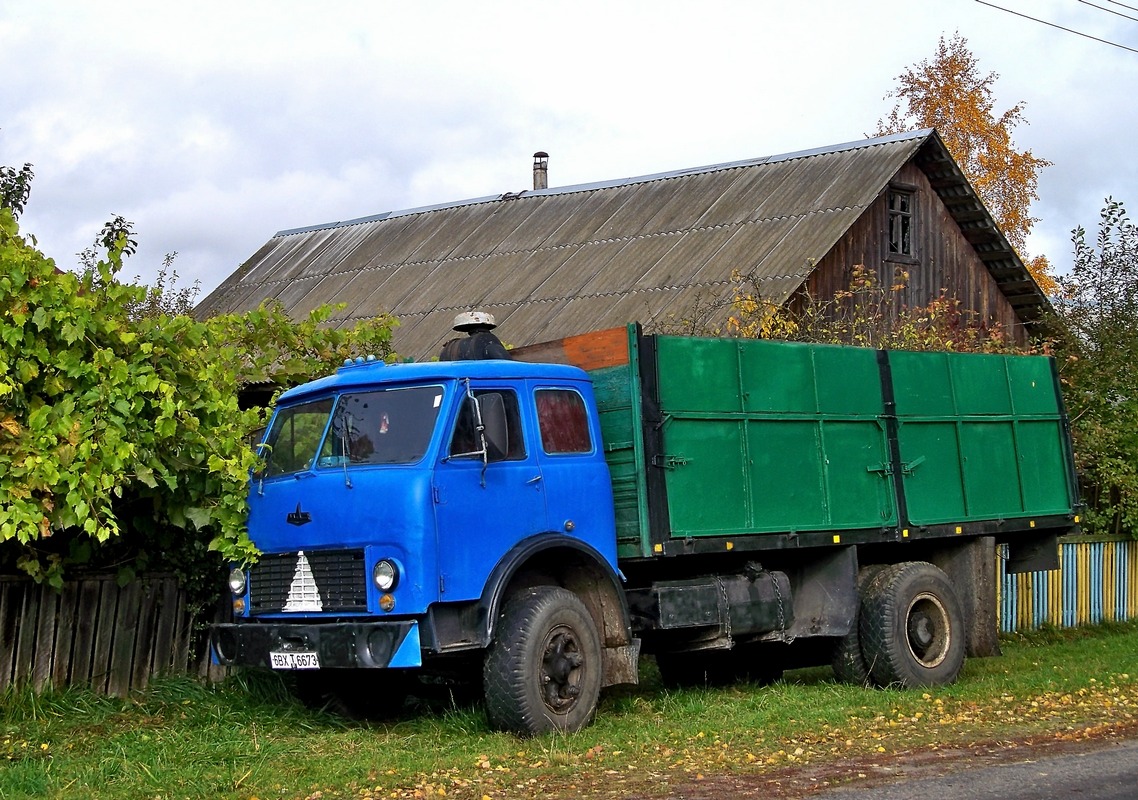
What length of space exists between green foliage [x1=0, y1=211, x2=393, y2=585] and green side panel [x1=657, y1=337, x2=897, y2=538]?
3.09m

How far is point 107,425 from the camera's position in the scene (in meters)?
8.97

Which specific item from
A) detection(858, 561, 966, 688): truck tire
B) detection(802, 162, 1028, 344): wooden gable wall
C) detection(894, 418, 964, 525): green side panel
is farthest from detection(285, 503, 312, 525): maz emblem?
detection(802, 162, 1028, 344): wooden gable wall

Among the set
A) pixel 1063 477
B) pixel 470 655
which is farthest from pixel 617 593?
pixel 1063 477

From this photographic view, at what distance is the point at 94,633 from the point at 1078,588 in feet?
41.4

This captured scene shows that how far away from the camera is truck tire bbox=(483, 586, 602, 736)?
8742 millimetres

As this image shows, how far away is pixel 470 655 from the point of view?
9.23 metres

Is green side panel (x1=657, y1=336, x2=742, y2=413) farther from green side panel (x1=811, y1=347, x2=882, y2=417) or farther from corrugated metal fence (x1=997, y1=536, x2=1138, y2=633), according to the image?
corrugated metal fence (x1=997, y1=536, x2=1138, y2=633)

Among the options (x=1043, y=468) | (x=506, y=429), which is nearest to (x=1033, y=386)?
(x=1043, y=468)

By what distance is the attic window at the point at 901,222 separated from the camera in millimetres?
23234

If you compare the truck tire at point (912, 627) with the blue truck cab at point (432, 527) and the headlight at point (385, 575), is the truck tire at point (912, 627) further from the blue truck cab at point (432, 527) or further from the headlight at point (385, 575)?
the headlight at point (385, 575)

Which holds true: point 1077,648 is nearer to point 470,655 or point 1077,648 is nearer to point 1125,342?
point 1125,342

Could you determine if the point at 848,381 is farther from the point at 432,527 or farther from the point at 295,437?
the point at 295,437

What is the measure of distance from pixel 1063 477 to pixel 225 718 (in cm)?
816

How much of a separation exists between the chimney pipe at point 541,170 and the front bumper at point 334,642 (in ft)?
81.7
